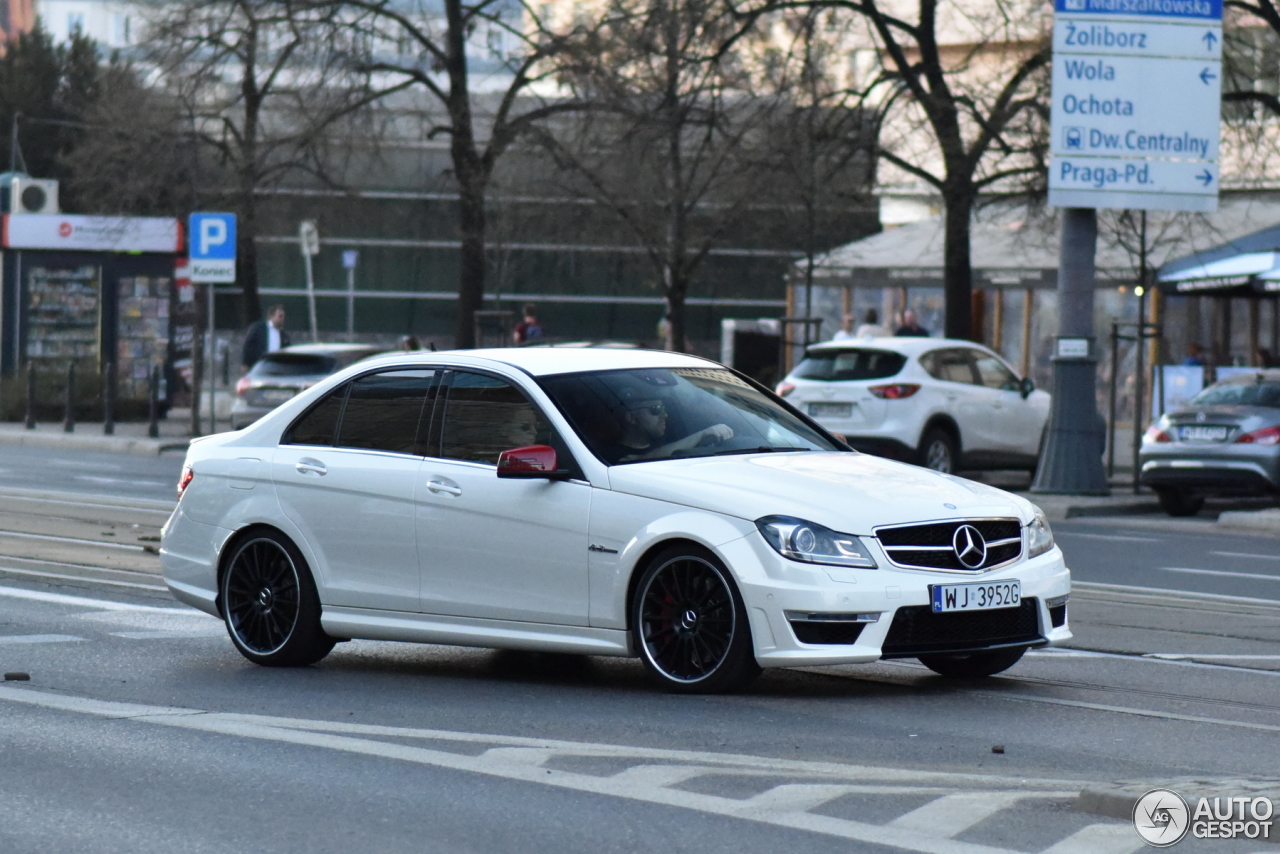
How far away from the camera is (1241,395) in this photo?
20719mm

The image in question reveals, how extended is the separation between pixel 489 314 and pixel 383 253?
2867 cm

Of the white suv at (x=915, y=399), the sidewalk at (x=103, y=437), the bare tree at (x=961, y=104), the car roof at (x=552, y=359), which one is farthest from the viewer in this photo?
the sidewalk at (x=103, y=437)

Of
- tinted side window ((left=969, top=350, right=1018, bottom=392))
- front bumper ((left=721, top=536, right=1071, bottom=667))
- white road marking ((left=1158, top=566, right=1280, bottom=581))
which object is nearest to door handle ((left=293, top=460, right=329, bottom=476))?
front bumper ((left=721, top=536, right=1071, bottom=667))

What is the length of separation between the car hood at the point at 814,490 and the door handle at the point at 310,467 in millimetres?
1529

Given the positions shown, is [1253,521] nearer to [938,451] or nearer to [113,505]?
[938,451]

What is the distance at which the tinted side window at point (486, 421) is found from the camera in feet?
29.0

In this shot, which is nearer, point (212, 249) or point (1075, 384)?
point (1075, 384)

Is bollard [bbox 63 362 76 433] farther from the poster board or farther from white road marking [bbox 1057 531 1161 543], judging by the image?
white road marking [bbox 1057 531 1161 543]

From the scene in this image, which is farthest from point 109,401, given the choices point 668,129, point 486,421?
point 486,421

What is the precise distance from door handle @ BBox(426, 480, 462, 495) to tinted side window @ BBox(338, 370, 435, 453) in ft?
0.79

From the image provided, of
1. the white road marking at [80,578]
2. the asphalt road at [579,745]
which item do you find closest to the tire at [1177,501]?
the asphalt road at [579,745]

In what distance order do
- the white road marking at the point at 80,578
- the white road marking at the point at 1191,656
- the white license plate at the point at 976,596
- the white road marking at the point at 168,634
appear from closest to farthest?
the white license plate at the point at 976,596, the white road marking at the point at 1191,656, the white road marking at the point at 168,634, the white road marking at the point at 80,578

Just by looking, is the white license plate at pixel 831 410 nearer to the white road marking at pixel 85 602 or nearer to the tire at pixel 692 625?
the white road marking at pixel 85 602

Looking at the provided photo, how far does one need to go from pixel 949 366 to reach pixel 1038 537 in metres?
14.0
